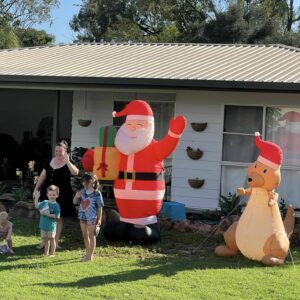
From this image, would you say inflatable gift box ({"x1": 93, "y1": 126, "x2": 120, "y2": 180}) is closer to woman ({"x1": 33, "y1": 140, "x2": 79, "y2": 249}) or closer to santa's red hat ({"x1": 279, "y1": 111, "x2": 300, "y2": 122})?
woman ({"x1": 33, "y1": 140, "x2": 79, "y2": 249})

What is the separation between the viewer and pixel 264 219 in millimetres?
7012

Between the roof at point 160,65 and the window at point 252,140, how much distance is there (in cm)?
77

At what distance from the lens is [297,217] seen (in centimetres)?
1029

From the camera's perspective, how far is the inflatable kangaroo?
693 centimetres

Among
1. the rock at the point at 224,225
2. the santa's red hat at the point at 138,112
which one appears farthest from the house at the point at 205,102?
the santa's red hat at the point at 138,112

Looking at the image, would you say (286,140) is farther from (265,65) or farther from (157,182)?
(157,182)

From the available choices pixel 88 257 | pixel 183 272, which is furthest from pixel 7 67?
pixel 183 272

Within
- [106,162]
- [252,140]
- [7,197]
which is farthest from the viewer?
[7,197]

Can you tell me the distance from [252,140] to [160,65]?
2835 millimetres

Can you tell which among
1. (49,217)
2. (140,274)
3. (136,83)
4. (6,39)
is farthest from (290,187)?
(6,39)

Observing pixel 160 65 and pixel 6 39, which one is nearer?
pixel 160 65

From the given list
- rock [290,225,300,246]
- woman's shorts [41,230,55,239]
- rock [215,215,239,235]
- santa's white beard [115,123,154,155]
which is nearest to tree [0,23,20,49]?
santa's white beard [115,123,154,155]

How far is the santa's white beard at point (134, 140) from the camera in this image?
319 inches

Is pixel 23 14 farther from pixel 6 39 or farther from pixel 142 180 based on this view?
pixel 142 180
